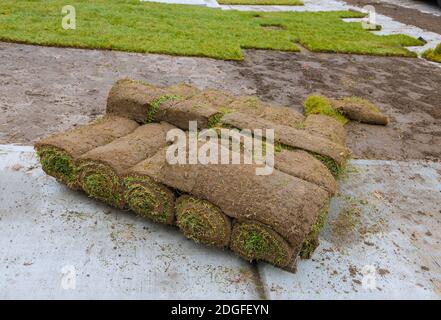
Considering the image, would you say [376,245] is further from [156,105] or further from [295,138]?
[156,105]

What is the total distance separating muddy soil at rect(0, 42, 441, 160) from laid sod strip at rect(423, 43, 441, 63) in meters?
0.69

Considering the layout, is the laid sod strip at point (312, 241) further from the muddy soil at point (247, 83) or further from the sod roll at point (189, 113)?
the muddy soil at point (247, 83)

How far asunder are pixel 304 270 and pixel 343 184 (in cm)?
210

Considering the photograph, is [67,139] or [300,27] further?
[300,27]

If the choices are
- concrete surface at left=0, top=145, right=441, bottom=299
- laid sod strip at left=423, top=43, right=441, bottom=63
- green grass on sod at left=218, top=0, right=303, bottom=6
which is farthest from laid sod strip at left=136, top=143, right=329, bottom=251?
green grass on sod at left=218, top=0, right=303, bottom=6

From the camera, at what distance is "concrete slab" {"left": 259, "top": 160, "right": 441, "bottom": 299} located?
427cm

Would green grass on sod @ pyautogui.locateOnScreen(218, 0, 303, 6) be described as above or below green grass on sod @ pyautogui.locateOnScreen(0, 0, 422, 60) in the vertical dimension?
above

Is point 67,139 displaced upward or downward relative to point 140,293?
upward

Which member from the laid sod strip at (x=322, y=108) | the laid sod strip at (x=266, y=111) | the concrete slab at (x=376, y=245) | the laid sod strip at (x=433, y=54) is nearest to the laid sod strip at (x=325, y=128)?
the laid sod strip at (x=266, y=111)

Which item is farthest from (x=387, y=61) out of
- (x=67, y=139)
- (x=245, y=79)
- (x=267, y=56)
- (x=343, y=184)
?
(x=67, y=139)

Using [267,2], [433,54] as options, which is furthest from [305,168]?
[267,2]

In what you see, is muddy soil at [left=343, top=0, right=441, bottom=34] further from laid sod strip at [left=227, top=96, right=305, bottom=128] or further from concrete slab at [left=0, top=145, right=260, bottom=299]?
concrete slab at [left=0, top=145, right=260, bottom=299]

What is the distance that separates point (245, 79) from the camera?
415 inches

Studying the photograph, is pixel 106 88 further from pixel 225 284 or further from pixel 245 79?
pixel 225 284
